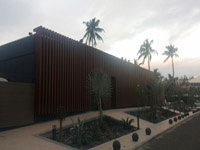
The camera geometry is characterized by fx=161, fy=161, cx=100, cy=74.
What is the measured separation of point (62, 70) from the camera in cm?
1265

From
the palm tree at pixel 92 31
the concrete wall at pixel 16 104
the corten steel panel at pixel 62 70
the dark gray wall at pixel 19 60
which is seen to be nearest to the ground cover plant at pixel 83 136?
the concrete wall at pixel 16 104

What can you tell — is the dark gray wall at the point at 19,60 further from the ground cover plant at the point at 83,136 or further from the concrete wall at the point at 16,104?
the ground cover plant at the point at 83,136

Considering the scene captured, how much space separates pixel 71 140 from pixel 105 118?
471cm

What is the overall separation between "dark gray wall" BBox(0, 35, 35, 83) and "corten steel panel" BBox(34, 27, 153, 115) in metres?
0.96

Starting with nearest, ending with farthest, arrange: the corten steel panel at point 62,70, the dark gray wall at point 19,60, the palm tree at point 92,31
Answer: the corten steel panel at point 62,70 < the dark gray wall at point 19,60 < the palm tree at point 92,31

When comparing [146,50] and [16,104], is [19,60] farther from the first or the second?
[146,50]

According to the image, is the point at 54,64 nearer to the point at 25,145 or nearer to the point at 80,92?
the point at 80,92

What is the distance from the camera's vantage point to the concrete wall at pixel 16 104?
9086 mm

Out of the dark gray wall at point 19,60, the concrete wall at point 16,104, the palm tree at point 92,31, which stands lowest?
the concrete wall at point 16,104

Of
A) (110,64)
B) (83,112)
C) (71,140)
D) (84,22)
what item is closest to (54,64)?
(83,112)

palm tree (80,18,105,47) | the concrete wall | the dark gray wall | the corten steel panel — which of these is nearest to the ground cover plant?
the concrete wall

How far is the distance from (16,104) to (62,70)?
4180 millimetres

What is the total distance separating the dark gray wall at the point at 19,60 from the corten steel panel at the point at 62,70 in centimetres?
96

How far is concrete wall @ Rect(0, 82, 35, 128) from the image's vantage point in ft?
29.8
